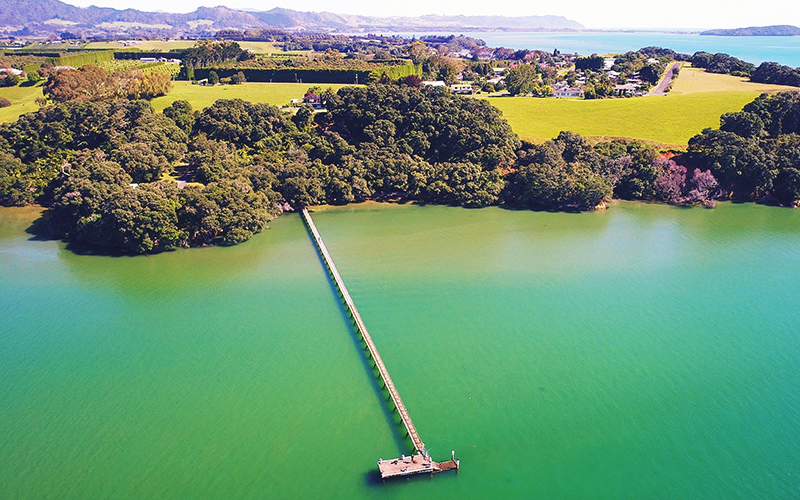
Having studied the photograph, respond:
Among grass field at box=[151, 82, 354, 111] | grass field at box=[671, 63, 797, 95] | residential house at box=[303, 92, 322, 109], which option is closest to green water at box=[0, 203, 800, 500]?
grass field at box=[151, 82, 354, 111]

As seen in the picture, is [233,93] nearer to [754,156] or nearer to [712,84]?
[754,156]

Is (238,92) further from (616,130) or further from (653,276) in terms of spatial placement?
(653,276)

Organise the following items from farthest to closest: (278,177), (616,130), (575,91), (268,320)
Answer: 1. (575,91)
2. (616,130)
3. (278,177)
4. (268,320)

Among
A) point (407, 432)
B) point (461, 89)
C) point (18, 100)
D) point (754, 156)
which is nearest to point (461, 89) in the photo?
point (461, 89)

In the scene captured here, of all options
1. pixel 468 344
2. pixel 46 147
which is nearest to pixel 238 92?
pixel 46 147

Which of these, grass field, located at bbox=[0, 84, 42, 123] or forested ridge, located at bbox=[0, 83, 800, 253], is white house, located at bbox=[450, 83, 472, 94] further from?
grass field, located at bbox=[0, 84, 42, 123]

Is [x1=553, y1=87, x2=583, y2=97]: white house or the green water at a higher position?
[x1=553, y1=87, x2=583, y2=97]: white house
